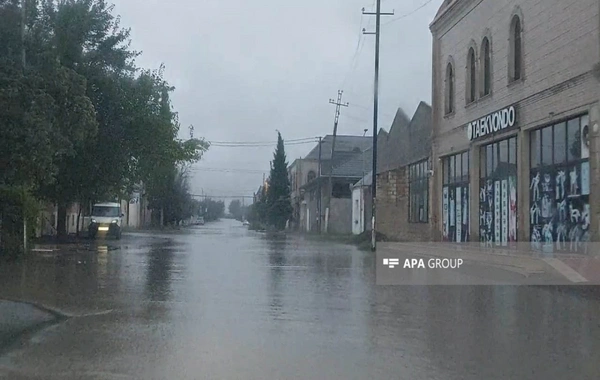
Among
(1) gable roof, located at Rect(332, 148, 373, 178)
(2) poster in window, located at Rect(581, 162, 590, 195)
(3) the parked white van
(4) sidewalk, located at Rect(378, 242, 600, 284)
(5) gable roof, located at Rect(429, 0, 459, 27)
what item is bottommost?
(4) sidewalk, located at Rect(378, 242, 600, 284)

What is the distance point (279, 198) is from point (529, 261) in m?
81.0

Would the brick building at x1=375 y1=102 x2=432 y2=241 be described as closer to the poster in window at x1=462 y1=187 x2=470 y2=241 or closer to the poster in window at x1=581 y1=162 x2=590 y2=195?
the poster in window at x1=462 y1=187 x2=470 y2=241

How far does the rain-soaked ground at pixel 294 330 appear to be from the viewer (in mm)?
8836

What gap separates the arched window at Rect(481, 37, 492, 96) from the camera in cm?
2862

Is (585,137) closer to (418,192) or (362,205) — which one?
(418,192)

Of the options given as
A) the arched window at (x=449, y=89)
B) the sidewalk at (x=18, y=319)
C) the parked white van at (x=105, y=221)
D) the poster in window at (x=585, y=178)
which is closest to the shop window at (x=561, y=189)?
the poster in window at (x=585, y=178)

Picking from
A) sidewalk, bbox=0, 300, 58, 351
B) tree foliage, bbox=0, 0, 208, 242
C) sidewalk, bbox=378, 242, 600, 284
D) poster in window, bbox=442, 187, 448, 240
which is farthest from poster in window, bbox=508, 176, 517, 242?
sidewalk, bbox=0, 300, 58, 351

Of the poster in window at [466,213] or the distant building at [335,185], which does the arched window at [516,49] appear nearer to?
the poster in window at [466,213]

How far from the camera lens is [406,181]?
137 ft

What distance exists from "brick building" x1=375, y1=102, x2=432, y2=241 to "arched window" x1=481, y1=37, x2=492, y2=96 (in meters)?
7.12

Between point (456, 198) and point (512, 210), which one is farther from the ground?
point (456, 198)

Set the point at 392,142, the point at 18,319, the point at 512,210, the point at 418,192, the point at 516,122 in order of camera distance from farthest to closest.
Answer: the point at 392,142 < the point at 418,192 < the point at 512,210 < the point at 516,122 < the point at 18,319

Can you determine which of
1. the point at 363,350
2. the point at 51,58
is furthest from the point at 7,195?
the point at 363,350

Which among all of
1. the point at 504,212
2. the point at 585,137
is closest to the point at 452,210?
the point at 504,212
